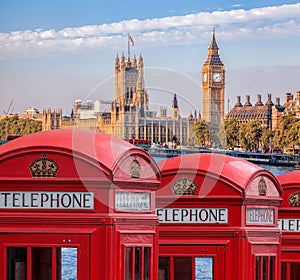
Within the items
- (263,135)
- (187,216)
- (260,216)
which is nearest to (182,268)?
(187,216)

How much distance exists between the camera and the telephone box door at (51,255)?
5.93 m

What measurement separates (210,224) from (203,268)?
0.30m

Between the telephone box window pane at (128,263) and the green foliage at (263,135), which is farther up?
the green foliage at (263,135)

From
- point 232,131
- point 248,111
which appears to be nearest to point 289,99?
point 248,111

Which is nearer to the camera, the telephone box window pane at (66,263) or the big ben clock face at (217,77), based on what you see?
the telephone box window pane at (66,263)

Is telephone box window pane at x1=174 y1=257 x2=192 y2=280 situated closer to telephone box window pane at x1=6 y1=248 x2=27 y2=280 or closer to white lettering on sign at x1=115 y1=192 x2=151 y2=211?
white lettering on sign at x1=115 y1=192 x2=151 y2=211

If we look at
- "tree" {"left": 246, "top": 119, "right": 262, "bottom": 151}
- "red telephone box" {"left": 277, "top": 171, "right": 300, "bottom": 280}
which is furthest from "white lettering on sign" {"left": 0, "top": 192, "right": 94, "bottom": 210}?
"tree" {"left": 246, "top": 119, "right": 262, "bottom": 151}

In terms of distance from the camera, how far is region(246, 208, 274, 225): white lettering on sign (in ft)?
24.1

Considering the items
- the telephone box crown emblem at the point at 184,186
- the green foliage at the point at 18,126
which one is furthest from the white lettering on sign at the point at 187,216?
the green foliage at the point at 18,126

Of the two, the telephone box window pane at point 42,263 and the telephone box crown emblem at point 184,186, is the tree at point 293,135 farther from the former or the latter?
the telephone box window pane at point 42,263

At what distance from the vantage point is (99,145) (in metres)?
6.20

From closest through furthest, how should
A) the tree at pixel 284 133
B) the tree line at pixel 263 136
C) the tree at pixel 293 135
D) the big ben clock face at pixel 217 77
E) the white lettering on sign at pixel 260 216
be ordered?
1. the white lettering on sign at pixel 260 216
2. the tree at pixel 293 135
3. the tree line at pixel 263 136
4. the tree at pixel 284 133
5. the big ben clock face at pixel 217 77

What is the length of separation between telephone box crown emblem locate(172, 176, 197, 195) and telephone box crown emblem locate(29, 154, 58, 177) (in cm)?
139

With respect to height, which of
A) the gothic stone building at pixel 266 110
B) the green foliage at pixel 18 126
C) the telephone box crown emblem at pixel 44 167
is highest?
the gothic stone building at pixel 266 110
